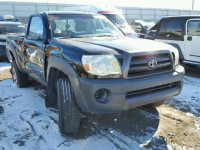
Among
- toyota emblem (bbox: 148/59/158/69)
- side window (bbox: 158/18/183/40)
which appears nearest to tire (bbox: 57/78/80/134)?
toyota emblem (bbox: 148/59/158/69)

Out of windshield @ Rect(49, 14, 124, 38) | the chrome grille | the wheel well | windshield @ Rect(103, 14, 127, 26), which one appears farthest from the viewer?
windshield @ Rect(103, 14, 127, 26)

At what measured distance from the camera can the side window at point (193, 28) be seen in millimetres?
6805

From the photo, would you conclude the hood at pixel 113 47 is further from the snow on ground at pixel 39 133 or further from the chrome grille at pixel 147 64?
the snow on ground at pixel 39 133

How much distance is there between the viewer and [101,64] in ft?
10.0

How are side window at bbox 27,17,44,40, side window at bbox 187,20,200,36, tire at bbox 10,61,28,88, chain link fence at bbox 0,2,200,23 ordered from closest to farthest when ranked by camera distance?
side window at bbox 27,17,44,40 < tire at bbox 10,61,28,88 < side window at bbox 187,20,200,36 < chain link fence at bbox 0,2,200,23

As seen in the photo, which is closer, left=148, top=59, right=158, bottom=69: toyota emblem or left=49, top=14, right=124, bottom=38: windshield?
left=148, top=59, right=158, bottom=69: toyota emblem

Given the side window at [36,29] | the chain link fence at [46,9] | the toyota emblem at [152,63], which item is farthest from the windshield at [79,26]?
the chain link fence at [46,9]

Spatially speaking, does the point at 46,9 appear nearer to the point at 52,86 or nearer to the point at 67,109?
the point at 52,86

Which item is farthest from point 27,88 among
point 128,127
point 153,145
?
point 153,145

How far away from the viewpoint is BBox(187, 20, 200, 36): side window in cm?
680

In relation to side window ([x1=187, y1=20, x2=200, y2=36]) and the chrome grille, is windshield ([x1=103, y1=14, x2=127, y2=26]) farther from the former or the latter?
the chrome grille

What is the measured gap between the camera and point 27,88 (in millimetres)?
5848

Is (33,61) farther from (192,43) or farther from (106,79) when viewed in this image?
(192,43)

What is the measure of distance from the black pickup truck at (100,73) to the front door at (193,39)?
3520 millimetres
